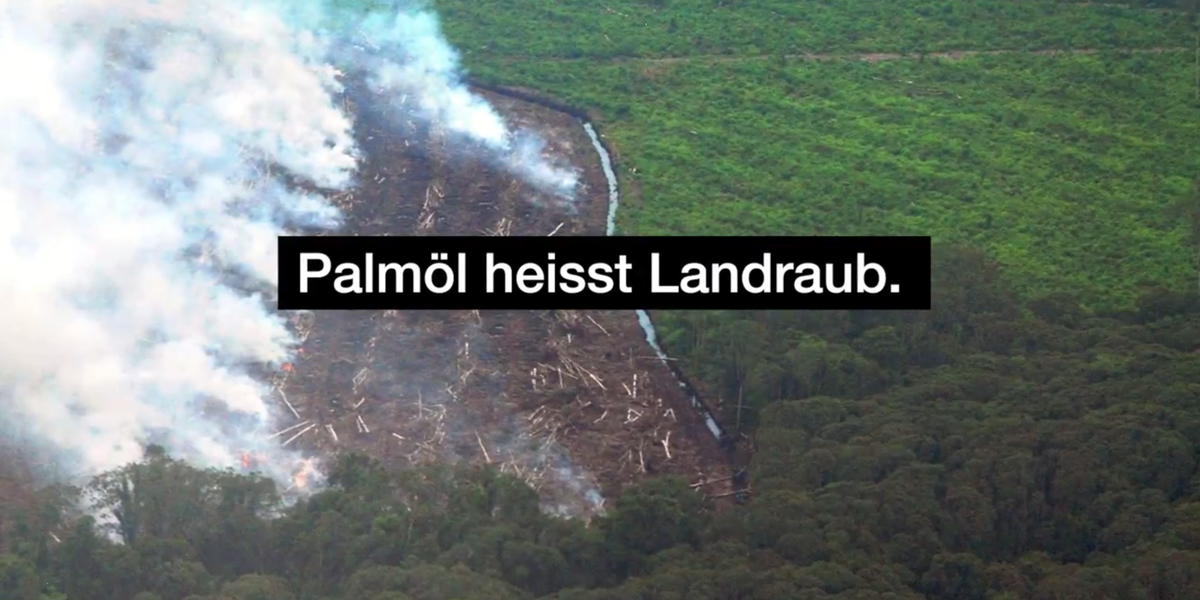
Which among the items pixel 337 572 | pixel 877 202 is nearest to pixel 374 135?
pixel 877 202

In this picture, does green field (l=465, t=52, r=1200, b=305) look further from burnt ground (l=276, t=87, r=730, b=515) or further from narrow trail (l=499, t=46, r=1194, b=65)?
burnt ground (l=276, t=87, r=730, b=515)

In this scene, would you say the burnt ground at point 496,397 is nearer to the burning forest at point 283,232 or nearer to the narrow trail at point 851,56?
the burning forest at point 283,232

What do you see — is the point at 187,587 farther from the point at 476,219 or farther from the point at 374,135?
the point at 374,135

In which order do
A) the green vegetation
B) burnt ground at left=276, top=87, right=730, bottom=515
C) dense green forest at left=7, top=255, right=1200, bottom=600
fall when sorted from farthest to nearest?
the green vegetation
burnt ground at left=276, top=87, right=730, bottom=515
dense green forest at left=7, top=255, right=1200, bottom=600

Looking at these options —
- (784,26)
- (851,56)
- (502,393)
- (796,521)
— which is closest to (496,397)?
(502,393)

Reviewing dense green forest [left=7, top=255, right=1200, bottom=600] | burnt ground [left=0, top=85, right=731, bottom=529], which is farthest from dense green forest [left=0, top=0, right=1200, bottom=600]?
burnt ground [left=0, top=85, right=731, bottom=529]

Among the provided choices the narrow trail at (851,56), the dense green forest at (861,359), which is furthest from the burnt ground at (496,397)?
the narrow trail at (851,56)
